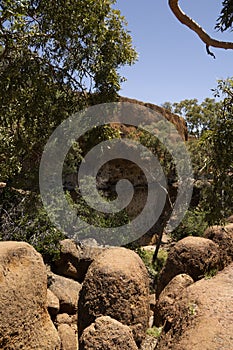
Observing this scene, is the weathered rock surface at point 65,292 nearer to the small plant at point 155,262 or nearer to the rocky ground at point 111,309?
the rocky ground at point 111,309

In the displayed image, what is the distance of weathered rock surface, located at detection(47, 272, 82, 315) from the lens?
991 centimetres

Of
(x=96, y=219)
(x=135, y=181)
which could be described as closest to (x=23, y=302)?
(x=96, y=219)

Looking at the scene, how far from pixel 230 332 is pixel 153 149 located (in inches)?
679

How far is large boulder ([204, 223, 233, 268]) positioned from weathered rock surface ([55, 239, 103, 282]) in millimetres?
4209

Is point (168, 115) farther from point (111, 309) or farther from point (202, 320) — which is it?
point (202, 320)

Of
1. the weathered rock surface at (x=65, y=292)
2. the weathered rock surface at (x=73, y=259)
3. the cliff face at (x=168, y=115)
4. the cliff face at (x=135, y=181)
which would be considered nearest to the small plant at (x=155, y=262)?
the cliff face at (x=135, y=181)

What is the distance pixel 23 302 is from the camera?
568 cm

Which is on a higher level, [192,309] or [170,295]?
[192,309]

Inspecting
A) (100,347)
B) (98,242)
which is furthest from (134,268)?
(98,242)

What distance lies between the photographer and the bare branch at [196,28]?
561 centimetres

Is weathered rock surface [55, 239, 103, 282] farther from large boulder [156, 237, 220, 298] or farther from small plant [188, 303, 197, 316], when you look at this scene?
small plant [188, 303, 197, 316]

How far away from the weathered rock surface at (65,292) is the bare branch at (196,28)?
6939mm

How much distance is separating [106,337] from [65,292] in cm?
499

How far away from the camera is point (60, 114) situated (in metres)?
9.45
